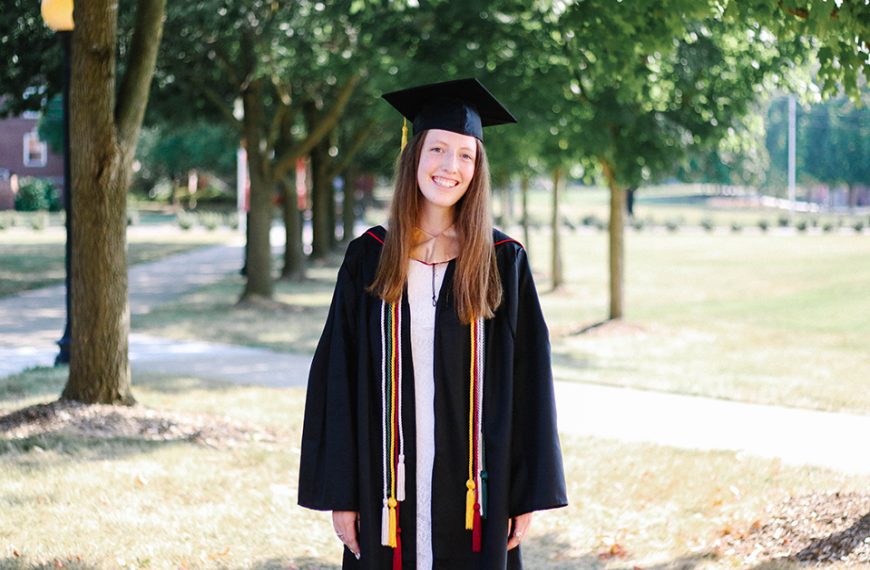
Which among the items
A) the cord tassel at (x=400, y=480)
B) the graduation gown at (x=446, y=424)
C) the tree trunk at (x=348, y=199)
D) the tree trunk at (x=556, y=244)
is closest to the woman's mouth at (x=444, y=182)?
the graduation gown at (x=446, y=424)

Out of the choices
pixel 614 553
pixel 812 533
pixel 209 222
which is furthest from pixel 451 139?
pixel 209 222

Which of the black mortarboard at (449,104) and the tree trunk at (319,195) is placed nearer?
the black mortarboard at (449,104)

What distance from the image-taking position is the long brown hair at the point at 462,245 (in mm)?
3170

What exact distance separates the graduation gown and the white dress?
20 mm

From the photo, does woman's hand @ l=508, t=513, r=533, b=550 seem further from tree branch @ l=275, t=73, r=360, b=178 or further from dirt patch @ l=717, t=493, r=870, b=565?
tree branch @ l=275, t=73, r=360, b=178

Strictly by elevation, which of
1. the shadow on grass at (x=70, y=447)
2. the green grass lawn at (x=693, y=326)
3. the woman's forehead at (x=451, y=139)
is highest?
the woman's forehead at (x=451, y=139)

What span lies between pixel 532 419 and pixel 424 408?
0.33m

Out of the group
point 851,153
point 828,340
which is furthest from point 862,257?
point 851,153

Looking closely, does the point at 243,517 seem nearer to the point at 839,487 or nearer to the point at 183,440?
the point at 183,440

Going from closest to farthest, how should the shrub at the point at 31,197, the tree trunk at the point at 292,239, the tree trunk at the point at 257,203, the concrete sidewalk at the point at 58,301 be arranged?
the concrete sidewalk at the point at 58,301 → the tree trunk at the point at 257,203 → the tree trunk at the point at 292,239 → the shrub at the point at 31,197

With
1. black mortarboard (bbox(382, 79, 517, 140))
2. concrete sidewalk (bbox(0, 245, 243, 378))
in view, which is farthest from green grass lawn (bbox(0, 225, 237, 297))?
black mortarboard (bbox(382, 79, 517, 140))

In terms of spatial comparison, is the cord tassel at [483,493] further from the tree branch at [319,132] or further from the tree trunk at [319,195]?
the tree trunk at [319,195]

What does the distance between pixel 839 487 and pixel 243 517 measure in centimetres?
335

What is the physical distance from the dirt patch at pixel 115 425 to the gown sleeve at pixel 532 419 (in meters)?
4.24
